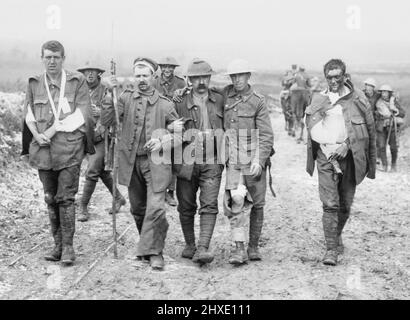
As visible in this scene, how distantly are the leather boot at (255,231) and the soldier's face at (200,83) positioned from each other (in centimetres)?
136

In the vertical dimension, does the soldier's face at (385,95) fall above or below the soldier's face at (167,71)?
below

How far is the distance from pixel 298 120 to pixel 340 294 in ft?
47.0

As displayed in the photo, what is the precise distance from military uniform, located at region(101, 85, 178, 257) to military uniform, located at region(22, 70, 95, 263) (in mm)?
292

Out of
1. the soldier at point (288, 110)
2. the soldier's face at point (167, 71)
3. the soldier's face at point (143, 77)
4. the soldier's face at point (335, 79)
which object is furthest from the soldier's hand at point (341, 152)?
the soldier at point (288, 110)

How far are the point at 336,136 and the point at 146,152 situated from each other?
2.01m

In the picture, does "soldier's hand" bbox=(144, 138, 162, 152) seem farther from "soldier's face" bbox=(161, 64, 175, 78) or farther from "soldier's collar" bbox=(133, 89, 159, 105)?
"soldier's face" bbox=(161, 64, 175, 78)

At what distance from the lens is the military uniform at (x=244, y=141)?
7.09 m

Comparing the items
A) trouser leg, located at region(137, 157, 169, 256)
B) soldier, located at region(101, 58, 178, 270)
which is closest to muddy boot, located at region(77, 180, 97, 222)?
soldier, located at region(101, 58, 178, 270)

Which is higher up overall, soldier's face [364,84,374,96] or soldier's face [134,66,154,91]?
soldier's face [134,66,154,91]

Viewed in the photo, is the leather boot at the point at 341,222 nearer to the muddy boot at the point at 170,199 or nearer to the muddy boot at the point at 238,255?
the muddy boot at the point at 238,255

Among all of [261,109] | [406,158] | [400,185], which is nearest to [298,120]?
[406,158]

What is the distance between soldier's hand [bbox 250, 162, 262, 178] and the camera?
701 centimetres

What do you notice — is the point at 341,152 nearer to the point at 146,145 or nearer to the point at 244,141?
the point at 244,141

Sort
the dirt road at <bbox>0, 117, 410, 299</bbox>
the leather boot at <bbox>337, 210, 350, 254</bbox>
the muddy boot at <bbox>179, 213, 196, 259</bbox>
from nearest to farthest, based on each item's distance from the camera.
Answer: the dirt road at <bbox>0, 117, 410, 299</bbox>
the muddy boot at <bbox>179, 213, 196, 259</bbox>
the leather boot at <bbox>337, 210, 350, 254</bbox>
